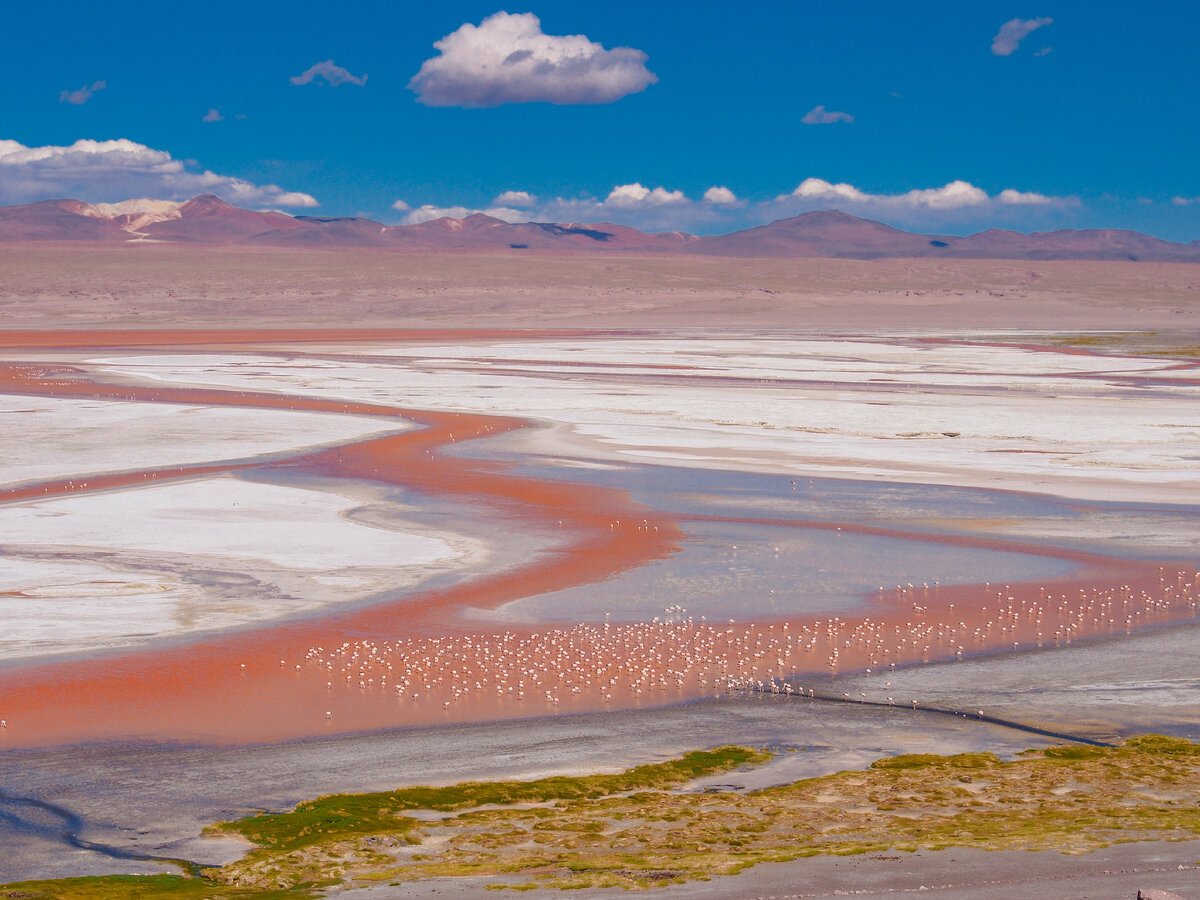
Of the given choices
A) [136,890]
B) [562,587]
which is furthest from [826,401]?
[136,890]

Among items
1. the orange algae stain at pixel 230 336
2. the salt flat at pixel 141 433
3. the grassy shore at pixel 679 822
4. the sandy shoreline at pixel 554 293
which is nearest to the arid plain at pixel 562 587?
the salt flat at pixel 141 433

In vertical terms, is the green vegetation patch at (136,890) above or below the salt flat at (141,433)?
below

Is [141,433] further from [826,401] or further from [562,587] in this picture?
[826,401]

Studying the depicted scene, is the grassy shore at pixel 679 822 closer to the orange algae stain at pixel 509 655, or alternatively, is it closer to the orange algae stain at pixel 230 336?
the orange algae stain at pixel 509 655

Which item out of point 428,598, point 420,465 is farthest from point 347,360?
point 428,598

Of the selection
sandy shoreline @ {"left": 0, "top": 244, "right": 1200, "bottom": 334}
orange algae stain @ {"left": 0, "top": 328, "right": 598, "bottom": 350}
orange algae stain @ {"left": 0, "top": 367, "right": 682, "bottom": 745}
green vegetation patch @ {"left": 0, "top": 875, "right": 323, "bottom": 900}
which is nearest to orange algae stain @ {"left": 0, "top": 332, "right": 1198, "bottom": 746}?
orange algae stain @ {"left": 0, "top": 367, "right": 682, "bottom": 745}

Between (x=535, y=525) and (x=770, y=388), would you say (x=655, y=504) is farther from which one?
(x=770, y=388)
